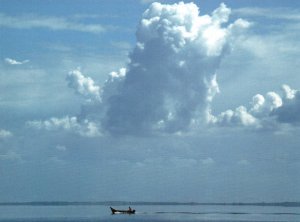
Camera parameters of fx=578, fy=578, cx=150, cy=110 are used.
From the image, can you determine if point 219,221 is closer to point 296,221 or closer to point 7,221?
→ point 296,221

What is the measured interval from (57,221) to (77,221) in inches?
285

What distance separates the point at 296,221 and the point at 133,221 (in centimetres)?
4887

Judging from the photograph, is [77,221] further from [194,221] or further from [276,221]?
[276,221]

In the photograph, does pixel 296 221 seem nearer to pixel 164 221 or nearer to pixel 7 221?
pixel 164 221

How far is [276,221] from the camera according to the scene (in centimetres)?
17550

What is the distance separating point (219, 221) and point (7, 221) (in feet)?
214

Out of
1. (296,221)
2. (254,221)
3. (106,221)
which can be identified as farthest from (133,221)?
(296,221)

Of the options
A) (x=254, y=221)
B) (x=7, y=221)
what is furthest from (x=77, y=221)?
(x=254, y=221)

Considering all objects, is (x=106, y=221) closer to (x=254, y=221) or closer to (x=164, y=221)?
(x=164, y=221)

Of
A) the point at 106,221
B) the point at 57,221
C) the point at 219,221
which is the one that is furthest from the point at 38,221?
the point at 219,221

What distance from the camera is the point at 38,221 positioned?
17838cm

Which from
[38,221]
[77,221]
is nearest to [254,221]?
[77,221]

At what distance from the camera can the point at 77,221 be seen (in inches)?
6816

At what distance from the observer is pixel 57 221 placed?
176 meters
